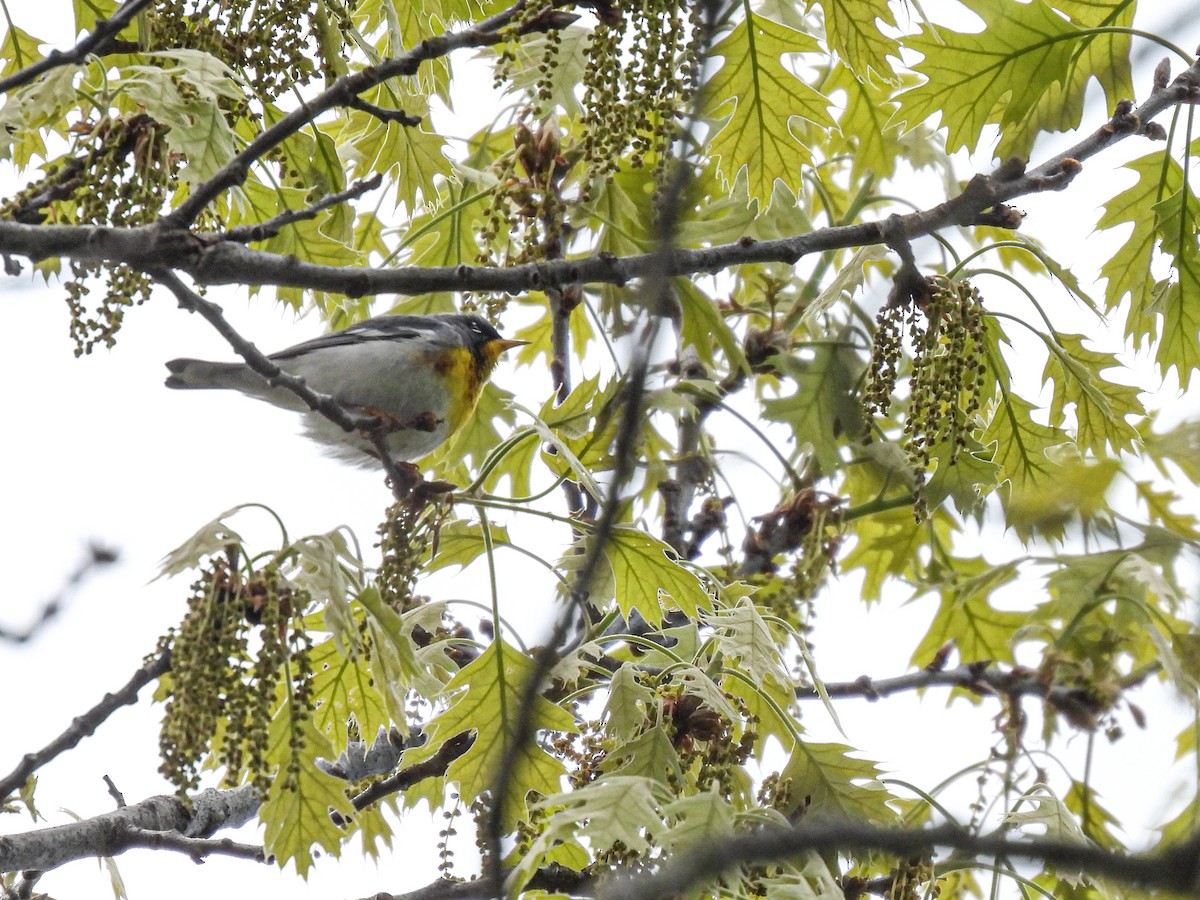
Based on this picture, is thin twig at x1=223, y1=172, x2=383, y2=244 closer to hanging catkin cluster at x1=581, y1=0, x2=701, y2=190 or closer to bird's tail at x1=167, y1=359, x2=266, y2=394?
hanging catkin cluster at x1=581, y1=0, x2=701, y2=190

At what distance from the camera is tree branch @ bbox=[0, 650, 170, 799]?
2555mm

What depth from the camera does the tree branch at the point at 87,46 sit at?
2.37m

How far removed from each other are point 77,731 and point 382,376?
2245 mm

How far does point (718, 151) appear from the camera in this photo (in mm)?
3191

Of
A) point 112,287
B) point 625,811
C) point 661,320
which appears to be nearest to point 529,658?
point 625,811

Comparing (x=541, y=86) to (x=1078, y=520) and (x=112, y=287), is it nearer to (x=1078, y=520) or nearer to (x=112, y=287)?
(x=112, y=287)

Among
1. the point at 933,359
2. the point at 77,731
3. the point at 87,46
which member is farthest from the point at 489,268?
the point at 77,731

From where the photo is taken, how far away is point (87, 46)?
94.9 inches

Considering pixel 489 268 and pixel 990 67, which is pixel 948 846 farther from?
pixel 990 67

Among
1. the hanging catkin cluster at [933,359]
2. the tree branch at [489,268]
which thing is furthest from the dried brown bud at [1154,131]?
the hanging catkin cluster at [933,359]

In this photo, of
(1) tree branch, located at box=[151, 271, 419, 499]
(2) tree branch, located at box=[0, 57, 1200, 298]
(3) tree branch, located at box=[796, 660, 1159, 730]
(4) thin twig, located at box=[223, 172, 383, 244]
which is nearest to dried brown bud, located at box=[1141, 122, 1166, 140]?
(2) tree branch, located at box=[0, 57, 1200, 298]

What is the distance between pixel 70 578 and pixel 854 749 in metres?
2.09

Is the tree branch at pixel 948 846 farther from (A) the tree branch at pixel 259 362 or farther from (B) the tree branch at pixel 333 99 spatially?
(B) the tree branch at pixel 333 99

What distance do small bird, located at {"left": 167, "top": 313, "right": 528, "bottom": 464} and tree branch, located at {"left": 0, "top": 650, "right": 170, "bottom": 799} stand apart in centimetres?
189
